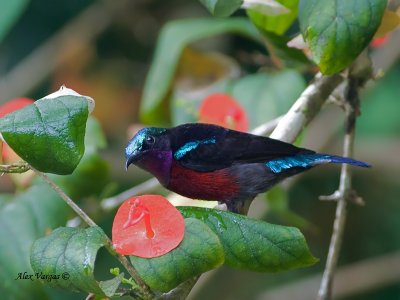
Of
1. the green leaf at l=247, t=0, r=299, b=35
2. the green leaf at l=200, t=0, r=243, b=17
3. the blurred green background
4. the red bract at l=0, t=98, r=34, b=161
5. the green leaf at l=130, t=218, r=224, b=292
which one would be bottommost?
the blurred green background

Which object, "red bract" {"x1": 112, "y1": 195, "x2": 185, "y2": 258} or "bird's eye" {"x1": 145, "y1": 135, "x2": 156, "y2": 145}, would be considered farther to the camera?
"bird's eye" {"x1": 145, "y1": 135, "x2": 156, "y2": 145}

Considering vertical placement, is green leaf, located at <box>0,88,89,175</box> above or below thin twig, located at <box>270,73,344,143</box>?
above

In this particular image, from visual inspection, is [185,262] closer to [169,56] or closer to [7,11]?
[169,56]

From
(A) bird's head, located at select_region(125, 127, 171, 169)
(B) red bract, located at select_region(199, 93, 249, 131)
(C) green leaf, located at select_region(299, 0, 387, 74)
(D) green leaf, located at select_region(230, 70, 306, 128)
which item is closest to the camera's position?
(C) green leaf, located at select_region(299, 0, 387, 74)

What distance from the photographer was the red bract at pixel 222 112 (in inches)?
97.9

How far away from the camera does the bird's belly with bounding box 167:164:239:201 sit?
2.14m

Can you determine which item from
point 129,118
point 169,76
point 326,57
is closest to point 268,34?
point 326,57

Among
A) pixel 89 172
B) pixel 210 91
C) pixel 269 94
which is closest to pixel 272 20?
pixel 269 94

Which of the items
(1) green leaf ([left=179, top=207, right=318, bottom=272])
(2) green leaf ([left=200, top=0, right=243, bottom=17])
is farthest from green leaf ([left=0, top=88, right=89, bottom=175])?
(2) green leaf ([left=200, top=0, right=243, bottom=17])

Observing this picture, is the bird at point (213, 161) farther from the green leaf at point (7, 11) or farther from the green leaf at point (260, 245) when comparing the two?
the green leaf at point (7, 11)

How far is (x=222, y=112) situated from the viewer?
2.52 m

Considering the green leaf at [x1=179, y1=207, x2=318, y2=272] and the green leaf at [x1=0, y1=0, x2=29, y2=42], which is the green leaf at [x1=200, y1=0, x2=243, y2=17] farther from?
the green leaf at [x1=0, y1=0, x2=29, y2=42]

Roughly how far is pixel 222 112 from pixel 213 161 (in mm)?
345

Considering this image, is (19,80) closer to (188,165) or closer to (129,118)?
(129,118)
